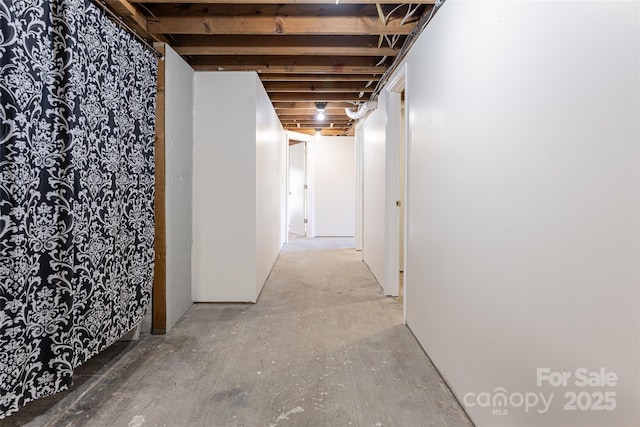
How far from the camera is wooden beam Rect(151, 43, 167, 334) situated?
98.7 inches

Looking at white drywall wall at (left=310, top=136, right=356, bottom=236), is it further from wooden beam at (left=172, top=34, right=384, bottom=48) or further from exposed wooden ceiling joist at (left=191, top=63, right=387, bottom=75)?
wooden beam at (left=172, top=34, right=384, bottom=48)

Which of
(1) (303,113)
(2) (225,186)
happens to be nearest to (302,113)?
(1) (303,113)

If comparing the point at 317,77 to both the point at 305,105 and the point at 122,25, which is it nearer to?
the point at 305,105

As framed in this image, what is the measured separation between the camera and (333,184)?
7656 millimetres

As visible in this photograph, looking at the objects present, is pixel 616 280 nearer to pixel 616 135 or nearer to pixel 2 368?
pixel 616 135

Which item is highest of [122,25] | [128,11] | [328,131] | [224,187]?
[328,131]

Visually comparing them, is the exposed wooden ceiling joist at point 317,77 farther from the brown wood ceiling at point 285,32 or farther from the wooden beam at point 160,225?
the wooden beam at point 160,225

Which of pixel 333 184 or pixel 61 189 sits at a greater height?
pixel 333 184

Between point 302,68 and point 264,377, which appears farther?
point 302,68

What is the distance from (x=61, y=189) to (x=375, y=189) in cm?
311

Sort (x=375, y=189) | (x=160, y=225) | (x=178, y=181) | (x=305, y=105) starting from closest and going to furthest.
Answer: (x=160, y=225), (x=178, y=181), (x=375, y=189), (x=305, y=105)

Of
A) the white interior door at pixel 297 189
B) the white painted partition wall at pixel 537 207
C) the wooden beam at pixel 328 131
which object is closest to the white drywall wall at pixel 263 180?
the white painted partition wall at pixel 537 207

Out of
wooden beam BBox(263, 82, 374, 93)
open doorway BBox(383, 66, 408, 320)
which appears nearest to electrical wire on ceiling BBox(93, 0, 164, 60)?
wooden beam BBox(263, 82, 374, 93)

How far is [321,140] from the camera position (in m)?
7.62
